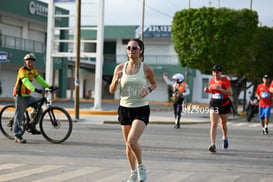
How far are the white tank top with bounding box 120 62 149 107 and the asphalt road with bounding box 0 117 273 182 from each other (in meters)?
1.21

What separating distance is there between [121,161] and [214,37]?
19.1m

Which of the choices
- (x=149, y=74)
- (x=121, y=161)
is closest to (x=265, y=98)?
(x=121, y=161)

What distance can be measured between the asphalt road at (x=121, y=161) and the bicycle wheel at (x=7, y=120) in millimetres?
208

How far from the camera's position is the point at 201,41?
26.5m

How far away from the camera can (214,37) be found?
26.5 m

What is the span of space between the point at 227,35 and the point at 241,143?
594 inches

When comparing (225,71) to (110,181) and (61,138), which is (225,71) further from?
(110,181)

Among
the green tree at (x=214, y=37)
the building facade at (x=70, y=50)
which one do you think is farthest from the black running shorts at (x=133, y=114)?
the building facade at (x=70, y=50)

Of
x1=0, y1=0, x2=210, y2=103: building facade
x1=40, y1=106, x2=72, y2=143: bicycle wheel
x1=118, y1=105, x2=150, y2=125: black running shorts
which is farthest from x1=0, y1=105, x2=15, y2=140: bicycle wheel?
x1=0, y1=0, x2=210, y2=103: building facade

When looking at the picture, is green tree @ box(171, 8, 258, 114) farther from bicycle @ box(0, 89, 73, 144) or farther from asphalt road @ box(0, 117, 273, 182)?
bicycle @ box(0, 89, 73, 144)

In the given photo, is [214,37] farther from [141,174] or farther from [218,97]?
[141,174]

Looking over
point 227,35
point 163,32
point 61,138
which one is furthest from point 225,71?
point 163,32

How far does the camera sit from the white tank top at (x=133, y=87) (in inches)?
247

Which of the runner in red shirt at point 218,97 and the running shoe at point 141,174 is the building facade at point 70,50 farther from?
the running shoe at point 141,174
